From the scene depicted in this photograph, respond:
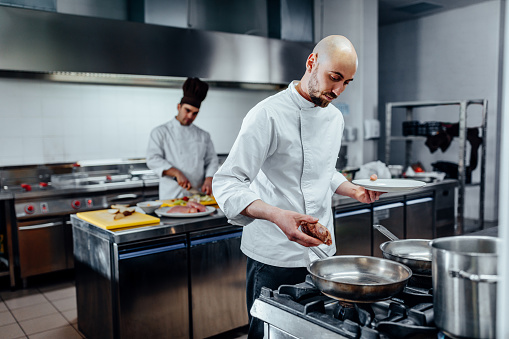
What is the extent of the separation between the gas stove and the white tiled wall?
4.27 m

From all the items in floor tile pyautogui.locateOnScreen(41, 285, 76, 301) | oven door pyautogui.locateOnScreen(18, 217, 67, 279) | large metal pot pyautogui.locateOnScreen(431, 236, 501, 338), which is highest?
large metal pot pyautogui.locateOnScreen(431, 236, 501, 338)

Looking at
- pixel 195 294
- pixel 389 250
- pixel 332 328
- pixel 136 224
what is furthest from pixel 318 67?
pixel 195 294

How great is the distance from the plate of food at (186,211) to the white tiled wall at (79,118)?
255 cm

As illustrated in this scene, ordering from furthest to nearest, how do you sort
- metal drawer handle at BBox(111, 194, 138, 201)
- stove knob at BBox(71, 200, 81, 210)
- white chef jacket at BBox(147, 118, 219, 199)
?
metal drawer handle at BBox(111, 194, 138, 201) < stove knob at BBox(71, 200, 81, 210) < white chef jacket at BBox(147, 118, 219, 199)

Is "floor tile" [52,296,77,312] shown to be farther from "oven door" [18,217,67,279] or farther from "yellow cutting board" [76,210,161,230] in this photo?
"yellow cutting board" [76,210,161,230]

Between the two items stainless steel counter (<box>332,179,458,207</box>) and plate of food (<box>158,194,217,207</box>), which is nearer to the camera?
plate of food (<box>158,194,217,207</box>)

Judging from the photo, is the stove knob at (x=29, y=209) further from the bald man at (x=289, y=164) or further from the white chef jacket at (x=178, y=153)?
the bald man at (x=289, y=164)

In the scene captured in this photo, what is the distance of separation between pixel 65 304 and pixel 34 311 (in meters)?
0.25

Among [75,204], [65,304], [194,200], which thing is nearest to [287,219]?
[194,200]

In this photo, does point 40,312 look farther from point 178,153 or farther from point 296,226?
point 296,226

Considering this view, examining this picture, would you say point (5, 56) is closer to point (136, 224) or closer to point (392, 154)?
point (136, 224)

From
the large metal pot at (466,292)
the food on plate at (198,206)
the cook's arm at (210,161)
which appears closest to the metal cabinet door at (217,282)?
the food on plate at (198,206)

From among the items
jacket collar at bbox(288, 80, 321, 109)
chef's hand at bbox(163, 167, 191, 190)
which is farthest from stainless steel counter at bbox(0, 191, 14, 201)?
jacket collar at bbox(288, 80, 321, 109)

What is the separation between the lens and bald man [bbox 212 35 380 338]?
1789 mm
